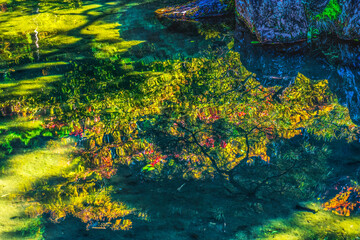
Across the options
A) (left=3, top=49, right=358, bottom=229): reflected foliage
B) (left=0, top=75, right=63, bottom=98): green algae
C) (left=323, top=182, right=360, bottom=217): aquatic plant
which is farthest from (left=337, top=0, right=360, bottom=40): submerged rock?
(left=0, top=75, right=63, bottom=98): green algae

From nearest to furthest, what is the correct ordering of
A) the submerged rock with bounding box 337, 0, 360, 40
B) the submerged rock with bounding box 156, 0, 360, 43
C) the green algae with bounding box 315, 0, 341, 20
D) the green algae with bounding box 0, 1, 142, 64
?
the submerged rock with bounding box 337, 0, 360, 40 → the submerged rock with bounding box 156, 0, 360, 43 → the green algae with bounding box 315, 0, 341, 20 → the green algae with bounding box 0, 1, 142, 64

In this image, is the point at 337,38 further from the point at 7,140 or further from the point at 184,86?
the point at 7,140

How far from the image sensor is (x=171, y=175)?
273 centimetres

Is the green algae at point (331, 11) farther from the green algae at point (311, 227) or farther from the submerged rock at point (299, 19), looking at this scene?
the green algae at point (311, 227)

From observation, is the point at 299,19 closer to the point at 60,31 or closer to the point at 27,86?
the point at 27,86

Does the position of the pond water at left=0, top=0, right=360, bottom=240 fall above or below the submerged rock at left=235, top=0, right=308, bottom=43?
below

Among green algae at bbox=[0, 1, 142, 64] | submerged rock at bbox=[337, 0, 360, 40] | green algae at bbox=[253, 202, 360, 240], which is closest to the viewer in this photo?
green algae at bbox=[253, 202, 360, 240]

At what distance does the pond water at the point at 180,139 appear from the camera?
2332 mm

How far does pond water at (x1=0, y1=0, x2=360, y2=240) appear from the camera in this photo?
2332 mm

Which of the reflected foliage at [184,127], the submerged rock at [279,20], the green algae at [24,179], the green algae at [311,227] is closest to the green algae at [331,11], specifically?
the submerged rock at [279,20]

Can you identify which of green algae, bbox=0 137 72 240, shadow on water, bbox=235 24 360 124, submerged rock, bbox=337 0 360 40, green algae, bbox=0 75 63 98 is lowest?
green algae, bbox=0 137 72 240

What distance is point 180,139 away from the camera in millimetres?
3076

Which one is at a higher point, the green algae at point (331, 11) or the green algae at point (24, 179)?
the green algae at point (331, 11)

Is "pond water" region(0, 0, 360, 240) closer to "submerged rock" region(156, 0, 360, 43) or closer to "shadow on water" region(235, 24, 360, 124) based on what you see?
"shadow on water" region(235, 24, 360, 124)
